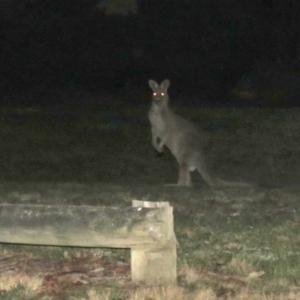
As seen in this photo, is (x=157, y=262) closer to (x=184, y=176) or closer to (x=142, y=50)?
(x=184, y=176)

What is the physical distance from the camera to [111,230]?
514 centimetres

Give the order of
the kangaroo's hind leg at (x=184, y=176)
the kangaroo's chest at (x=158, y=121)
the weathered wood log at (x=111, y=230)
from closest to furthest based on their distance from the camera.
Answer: the weathered wood log at (x=111, y=230)
the kangaroo's hind leg at (x=184, y=176)
the kangaroo's chest at (x=158, y=121)

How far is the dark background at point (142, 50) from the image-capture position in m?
24.3

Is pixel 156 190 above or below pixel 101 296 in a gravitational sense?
above

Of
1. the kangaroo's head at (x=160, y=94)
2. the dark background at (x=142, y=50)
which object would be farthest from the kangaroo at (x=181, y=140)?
the dark background at (x=142, y=50)

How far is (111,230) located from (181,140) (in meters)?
5.98

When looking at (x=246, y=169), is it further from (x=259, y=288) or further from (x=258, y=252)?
(x=259, y=288)

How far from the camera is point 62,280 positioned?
538 centimetres

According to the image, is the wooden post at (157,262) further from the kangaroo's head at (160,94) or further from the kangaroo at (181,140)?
the kangaroo's head at (160,94)

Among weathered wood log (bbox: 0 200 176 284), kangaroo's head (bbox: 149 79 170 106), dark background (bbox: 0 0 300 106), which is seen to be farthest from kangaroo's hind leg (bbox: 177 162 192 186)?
dark background (bbox: 0 0 300 106)

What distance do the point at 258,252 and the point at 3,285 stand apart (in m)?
1.97

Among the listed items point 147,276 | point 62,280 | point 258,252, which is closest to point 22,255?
point 62,280

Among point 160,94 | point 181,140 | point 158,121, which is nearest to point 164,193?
point 181,140

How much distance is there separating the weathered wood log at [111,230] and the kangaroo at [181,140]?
16.6ft
